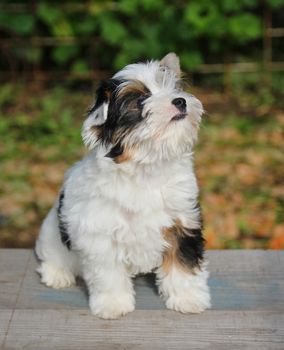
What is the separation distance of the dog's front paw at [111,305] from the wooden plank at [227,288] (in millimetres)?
92

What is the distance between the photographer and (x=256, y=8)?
710 centimetres

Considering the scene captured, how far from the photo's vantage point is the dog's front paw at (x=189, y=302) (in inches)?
137

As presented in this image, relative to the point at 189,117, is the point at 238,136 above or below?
below

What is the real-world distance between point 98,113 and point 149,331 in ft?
3.57

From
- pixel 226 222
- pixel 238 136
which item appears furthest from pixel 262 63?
pixel 226 222

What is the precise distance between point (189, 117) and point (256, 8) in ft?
14.1

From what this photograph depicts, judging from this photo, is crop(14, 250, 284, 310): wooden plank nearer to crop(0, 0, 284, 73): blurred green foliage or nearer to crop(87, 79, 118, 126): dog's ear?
crop(87, 79, 118, 126): dog's ear

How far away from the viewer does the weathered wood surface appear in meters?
3.30

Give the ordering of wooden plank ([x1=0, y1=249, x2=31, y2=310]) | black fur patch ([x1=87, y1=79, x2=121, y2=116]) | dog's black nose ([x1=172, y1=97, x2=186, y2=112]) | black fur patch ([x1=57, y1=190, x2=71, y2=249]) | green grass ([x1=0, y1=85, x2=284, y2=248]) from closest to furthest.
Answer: dog's black nose ([x1=172, y1=97, x2=186, y2=112]) → black fur patch ([x1=87, y1=79, x2=121, y2=116]) → black fur patch ([x1=57, y1=190, x2=71, y2=249]) → wooden plank ([x1=0, y1=249, x2=31, y2=310]) → green grass ([x1=0, y1=85, x2=284, y2=248])

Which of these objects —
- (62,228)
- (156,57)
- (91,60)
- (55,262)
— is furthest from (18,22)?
(62,228)

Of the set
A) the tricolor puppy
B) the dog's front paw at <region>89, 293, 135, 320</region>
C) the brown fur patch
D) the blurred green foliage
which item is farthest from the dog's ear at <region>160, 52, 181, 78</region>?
the blurred green foliage

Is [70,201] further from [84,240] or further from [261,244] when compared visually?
[261,244]

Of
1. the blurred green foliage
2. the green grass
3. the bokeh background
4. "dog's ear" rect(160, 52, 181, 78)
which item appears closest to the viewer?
"dog's ear" rect(160, 52, 181, 78)

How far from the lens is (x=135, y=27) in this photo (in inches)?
273
